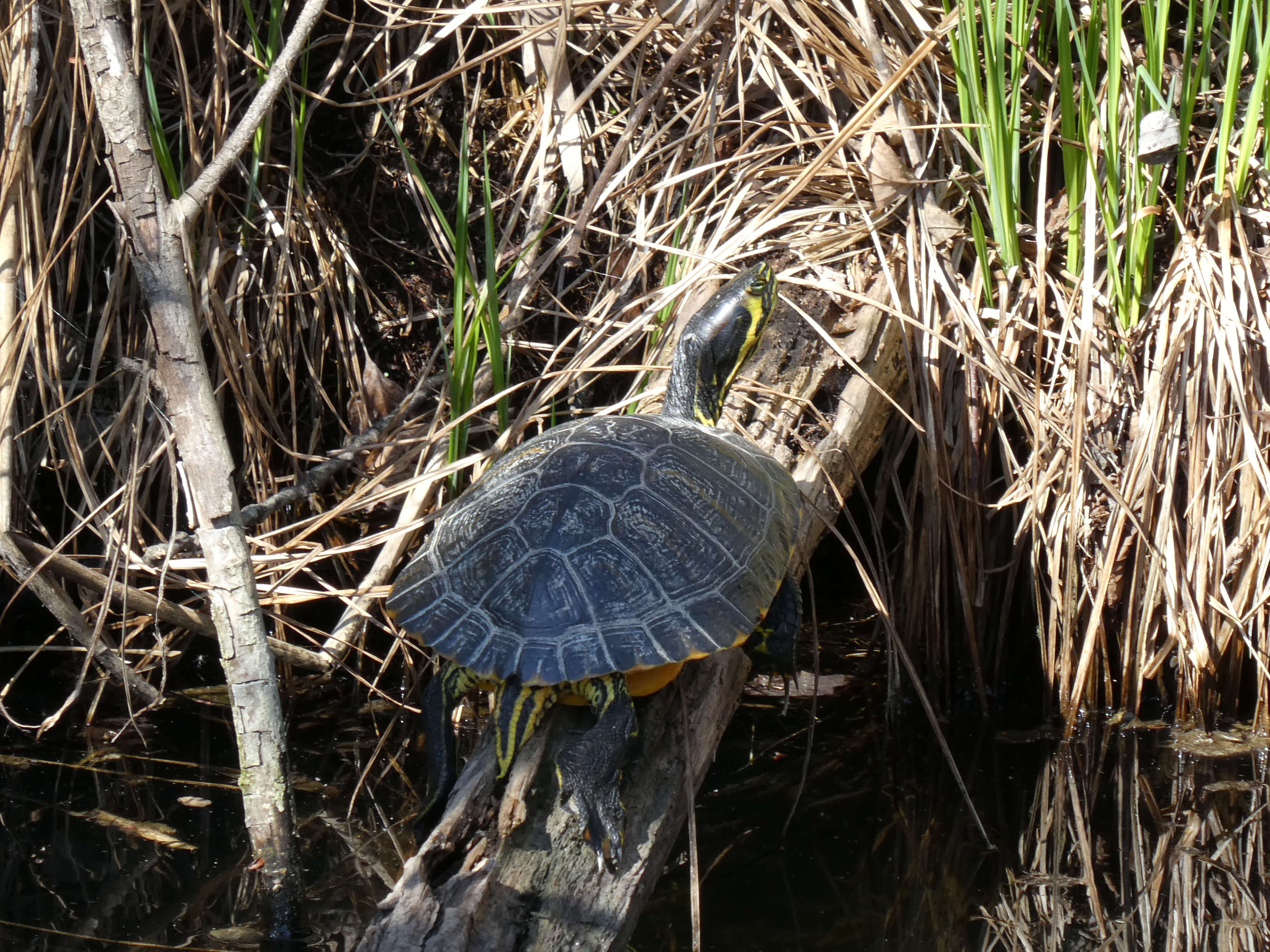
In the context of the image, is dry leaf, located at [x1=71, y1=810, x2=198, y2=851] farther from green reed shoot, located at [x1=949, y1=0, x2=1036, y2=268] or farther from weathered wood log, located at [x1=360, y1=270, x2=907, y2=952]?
green reed shoot, located at [x1=949, y1=0, x2=1036, y2=268]

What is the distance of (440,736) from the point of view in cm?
189

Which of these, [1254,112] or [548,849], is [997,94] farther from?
[548,849]

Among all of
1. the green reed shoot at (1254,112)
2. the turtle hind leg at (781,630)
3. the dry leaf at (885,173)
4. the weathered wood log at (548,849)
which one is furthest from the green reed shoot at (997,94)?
the weathered wood log at (548,849)

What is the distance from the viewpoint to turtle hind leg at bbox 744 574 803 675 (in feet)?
7.38

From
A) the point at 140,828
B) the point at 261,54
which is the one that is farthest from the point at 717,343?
the point at 140,828

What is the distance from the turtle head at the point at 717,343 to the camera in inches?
98.0

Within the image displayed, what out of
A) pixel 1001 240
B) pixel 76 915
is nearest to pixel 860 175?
pixel 1001 240

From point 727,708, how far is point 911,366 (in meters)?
1.23

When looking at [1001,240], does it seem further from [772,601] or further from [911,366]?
Result: [772,601]

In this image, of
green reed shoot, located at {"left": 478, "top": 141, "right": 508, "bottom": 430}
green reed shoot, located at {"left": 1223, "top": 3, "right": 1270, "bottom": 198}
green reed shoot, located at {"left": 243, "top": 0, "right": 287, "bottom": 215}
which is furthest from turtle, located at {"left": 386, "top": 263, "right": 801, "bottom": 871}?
green reed shoot, located at {"left": 1223, "top": 3, "right": 1270, "bottom": 198}

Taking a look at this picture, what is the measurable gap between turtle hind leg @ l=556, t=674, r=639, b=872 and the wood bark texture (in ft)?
2.07

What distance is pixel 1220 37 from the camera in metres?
2.91

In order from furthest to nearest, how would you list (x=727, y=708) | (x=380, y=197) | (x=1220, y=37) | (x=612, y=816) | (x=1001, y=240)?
(x=380, y=197), (x=1220, y=37), (x=1001, y=240), (x=727, y=708), (x=612, y=816)

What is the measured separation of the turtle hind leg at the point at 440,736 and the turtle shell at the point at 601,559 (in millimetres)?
100
